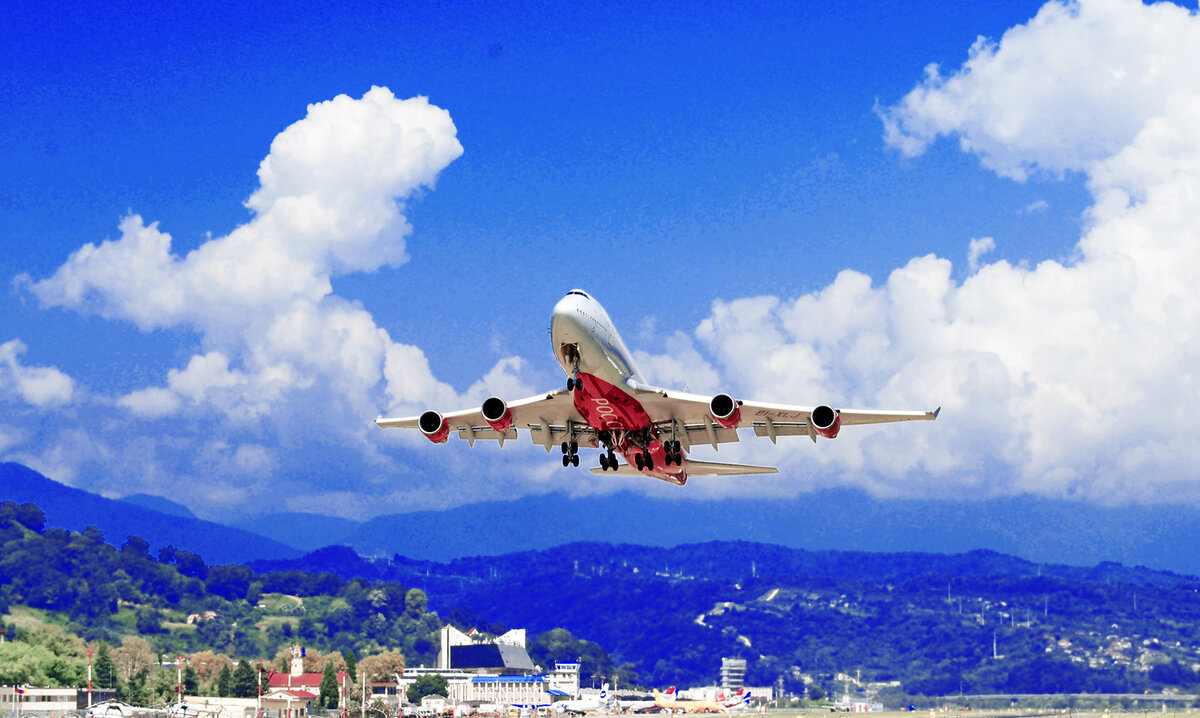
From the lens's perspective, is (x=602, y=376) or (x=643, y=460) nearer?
(x=602, y=376)

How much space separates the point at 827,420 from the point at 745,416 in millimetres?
4173

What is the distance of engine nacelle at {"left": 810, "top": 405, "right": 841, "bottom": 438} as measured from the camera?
55.1 metres

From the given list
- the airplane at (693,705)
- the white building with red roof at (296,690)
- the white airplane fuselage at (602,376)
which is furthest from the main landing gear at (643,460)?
the airplane at (693,705)

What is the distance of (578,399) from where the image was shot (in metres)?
53.7

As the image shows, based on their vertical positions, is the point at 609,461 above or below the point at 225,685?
above

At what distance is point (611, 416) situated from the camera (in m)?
55.2

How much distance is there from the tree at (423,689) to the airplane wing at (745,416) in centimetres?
14156

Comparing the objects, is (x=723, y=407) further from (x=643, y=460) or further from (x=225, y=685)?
(x=225, y=685)

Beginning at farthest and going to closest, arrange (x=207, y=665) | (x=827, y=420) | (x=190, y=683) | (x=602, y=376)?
1. (x=207, y=665)
2. (x=190, y=683)
3. (x=827, y=420)
4. (x=602, y=376)

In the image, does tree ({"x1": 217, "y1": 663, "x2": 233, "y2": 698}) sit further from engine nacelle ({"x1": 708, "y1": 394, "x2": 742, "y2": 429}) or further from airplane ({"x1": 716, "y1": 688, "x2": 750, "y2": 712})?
engine nacelle ({"x1": 708, "y1": 394, "x2": 742, "y2": 429})

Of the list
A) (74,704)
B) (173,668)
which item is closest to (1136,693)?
(173,668)

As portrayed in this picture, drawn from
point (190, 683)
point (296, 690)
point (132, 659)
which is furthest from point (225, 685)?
point (132, 659)

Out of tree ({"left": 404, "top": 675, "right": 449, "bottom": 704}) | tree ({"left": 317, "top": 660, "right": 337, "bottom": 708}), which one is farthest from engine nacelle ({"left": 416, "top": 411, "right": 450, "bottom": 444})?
tree ({"left": 404, "top": 675, "right": 449, "bottom": 704})

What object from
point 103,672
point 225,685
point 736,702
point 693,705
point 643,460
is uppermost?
point 643,460
